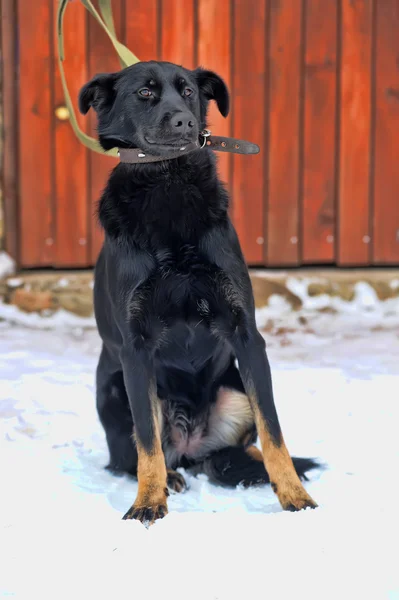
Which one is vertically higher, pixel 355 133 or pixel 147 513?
pixel 355 133

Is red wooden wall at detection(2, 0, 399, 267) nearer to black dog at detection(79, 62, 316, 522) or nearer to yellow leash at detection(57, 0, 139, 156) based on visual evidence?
yellow leash at detection(57, 0, 139, 156)

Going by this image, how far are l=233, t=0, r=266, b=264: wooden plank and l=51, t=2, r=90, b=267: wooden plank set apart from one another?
3.14 ft

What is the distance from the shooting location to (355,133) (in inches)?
190

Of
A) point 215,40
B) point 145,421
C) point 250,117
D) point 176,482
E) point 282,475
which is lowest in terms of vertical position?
point 176,482

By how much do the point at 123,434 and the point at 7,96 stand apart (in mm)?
2972

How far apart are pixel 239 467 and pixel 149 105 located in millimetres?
1170

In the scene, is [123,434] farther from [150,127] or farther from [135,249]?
[150,127]

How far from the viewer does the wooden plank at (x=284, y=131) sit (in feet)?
15.5

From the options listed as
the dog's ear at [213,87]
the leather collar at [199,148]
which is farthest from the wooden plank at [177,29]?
the leather collar at [199,148]

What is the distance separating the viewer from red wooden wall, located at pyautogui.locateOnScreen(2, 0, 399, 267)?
184 inches

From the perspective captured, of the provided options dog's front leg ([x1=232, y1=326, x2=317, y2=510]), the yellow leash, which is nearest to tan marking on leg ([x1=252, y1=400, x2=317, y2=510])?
dog's front leg ([x1=232, y1=326, x2=317, y2=510])

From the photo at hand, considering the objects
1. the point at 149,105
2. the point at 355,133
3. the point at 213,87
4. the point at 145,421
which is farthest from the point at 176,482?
the point at 355,133

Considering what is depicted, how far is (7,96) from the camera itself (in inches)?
185

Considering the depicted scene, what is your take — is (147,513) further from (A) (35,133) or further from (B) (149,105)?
(A) (35,133)
